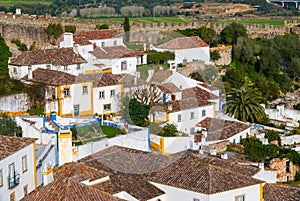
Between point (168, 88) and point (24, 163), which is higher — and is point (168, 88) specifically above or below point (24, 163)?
above

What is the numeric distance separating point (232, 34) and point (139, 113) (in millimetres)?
11118

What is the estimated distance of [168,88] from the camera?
1938cm

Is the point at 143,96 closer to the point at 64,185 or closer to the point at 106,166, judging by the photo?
the point at 106,166

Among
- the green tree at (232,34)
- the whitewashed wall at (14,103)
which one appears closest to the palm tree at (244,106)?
the whitewashed wall at (14,103)

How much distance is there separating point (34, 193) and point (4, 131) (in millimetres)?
5374

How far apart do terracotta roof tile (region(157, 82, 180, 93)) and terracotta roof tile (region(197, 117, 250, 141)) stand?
952 millimetres

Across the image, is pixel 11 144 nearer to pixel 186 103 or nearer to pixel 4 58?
pixel 186 103

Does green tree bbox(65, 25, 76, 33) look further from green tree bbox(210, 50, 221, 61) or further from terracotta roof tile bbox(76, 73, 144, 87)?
terracotta roof tile bbox(76, 73, 144, 87)

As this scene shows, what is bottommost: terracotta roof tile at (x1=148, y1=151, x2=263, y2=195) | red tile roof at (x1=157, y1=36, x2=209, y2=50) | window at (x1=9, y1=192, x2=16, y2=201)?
window at (x1=9, y1=192, x2=16, y2=201)

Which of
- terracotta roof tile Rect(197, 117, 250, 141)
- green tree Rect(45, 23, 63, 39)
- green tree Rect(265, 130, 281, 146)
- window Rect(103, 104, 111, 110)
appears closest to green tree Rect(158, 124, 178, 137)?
terracotta roof tile Rect(197, 117, 250, 141)

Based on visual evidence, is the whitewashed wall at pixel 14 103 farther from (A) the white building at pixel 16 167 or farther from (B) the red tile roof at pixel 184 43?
(B) the red tile roof at pixel 184 43

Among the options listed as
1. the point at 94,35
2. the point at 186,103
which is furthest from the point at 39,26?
the point at 186,103

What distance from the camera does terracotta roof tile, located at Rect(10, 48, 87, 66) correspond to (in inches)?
781

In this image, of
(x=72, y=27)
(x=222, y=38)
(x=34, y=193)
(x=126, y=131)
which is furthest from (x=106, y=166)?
(x=222, y=38)
